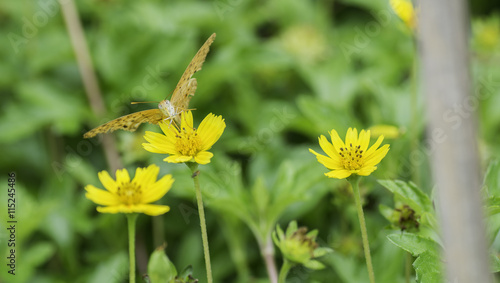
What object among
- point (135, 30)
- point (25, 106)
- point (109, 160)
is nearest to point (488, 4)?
point (135, 30)

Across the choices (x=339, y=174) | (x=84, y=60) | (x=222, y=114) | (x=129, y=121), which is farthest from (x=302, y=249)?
(x=84, y=60)

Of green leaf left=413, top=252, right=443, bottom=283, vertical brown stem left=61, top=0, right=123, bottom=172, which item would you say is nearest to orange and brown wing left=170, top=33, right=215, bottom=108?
green leaf left=413, top=252, right=443, bottom=283

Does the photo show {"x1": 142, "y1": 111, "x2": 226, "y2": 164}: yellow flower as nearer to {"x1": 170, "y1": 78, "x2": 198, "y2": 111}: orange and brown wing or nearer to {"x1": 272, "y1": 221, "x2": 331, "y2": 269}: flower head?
{"x1": 170, "y1": 78, "x2": 198, "y2": 111}: orange and brown wing

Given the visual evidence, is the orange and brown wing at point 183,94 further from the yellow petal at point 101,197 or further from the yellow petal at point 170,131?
the yellow petal at point 101,197

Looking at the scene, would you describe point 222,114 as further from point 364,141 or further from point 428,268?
point 428,268

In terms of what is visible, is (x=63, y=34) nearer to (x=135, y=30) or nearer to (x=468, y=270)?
(x=135, y=30)
